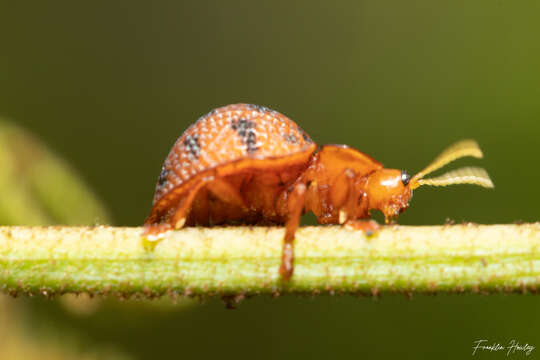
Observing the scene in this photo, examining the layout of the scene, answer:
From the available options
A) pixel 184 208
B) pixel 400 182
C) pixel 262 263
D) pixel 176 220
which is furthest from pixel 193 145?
pixel 400 182

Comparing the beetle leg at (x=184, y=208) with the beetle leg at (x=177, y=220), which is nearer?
the beetle leg at (x=177, y=220)

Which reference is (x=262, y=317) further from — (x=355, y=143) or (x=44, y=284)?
(x=44, y=284)

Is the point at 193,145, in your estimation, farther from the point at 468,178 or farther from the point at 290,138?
the point at 468,178

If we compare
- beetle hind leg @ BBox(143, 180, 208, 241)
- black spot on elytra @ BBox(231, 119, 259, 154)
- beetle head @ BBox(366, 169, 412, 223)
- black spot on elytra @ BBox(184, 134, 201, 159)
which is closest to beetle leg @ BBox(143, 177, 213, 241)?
beetle hind leg @ BBox(143, 180, 208, 241)

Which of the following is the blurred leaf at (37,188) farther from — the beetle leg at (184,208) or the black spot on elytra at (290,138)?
the black spot on elytra at (290,138)

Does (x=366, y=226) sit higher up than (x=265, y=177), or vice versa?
(x=265, y=177)

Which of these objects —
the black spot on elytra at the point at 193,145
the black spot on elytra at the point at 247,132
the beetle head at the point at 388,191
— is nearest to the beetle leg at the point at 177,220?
the black spot on elytra at the point at 193,145

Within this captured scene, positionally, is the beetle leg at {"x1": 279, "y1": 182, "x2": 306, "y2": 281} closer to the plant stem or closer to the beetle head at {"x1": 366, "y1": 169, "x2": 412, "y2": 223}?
the plant stem
